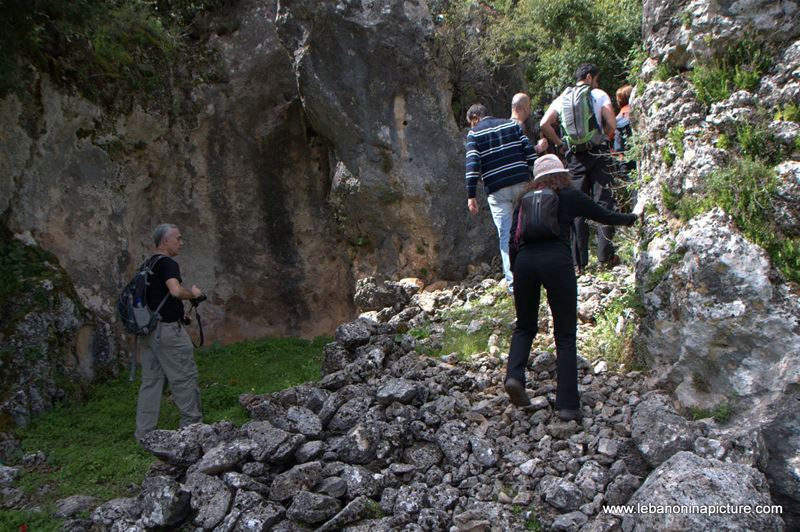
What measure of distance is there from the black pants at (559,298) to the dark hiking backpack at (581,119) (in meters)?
2.43

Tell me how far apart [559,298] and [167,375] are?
10.9ft

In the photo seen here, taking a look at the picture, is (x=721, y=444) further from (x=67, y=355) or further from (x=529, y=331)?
(x=67, y=355)

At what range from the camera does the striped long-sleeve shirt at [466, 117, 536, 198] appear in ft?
21.2

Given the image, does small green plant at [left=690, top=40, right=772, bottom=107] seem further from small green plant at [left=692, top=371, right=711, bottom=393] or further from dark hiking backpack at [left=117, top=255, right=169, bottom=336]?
dark hiking backpack at [left=117, top=255, right=169, bottom=336]

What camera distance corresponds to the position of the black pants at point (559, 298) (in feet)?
14.9

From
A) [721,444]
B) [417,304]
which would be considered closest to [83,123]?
[417,304]

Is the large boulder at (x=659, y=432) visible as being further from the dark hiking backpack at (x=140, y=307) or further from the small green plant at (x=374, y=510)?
the dark hiking backpack at (x=140, y=307)

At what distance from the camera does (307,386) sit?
5.84 metres

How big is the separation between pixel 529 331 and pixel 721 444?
1.41m

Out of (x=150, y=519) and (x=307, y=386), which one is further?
(x=307, y=386)

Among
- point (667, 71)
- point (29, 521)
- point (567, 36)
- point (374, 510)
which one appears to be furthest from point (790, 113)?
point (567, 36)

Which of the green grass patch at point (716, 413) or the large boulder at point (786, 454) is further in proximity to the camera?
the green grass patch at point (716, 413)

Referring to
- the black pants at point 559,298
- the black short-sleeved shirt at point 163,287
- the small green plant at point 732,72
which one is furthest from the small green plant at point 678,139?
the black short-sleeved shirt at point 163,287

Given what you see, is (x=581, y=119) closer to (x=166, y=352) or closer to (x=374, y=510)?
(x=374, y=510)
